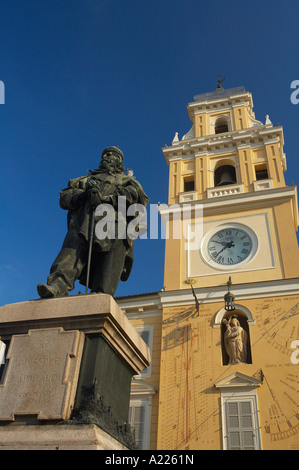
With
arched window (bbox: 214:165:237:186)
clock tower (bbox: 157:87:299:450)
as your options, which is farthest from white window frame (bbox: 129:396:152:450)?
arched window (bbox: 214:165:237:186)

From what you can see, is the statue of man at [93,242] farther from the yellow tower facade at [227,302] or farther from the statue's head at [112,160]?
the yellow tower facade at [227,302]

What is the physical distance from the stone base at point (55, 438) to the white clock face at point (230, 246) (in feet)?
43.2

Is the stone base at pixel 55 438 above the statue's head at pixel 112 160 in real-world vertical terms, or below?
below

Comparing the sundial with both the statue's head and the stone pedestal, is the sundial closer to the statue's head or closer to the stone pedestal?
the stone pedestal

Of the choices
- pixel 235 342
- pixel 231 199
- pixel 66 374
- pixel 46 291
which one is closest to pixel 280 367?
pixel 235 342

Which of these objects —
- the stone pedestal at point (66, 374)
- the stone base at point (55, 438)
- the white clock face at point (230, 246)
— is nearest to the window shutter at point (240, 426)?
the white clock face at point (230, 246)

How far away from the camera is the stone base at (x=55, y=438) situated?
2430 millimetres

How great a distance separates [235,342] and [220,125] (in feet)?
40.7

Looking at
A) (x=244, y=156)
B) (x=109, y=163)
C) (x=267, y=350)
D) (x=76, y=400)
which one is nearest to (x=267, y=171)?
(x=244, y=156)

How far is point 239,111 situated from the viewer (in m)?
20.6

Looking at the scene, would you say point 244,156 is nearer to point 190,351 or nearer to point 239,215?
point 239,215

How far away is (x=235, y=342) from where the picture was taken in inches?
508

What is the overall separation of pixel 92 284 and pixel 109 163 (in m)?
1.50

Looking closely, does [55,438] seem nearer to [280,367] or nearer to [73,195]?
[73,195]
